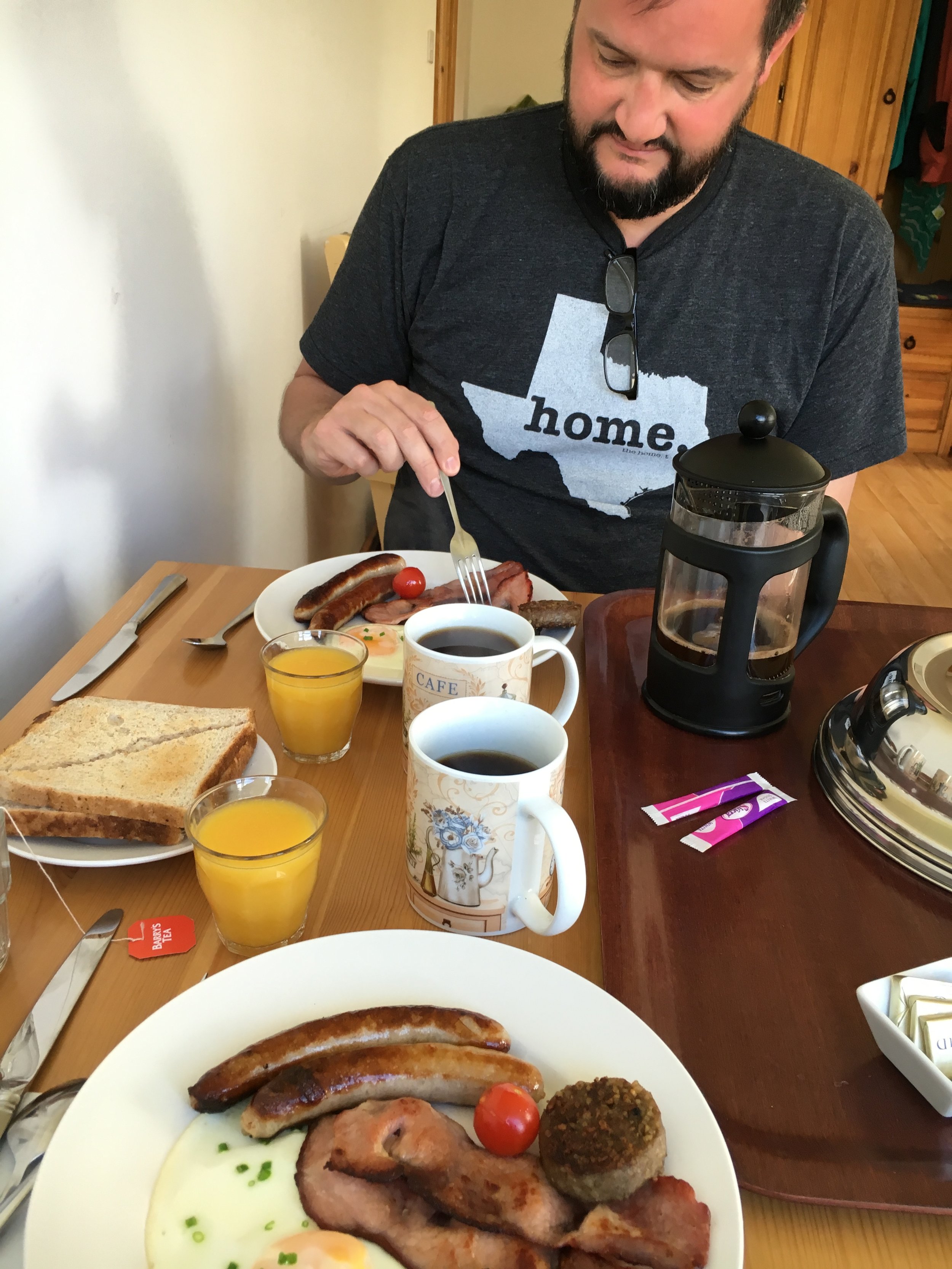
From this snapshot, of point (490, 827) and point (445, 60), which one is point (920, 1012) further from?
point (445, 60)

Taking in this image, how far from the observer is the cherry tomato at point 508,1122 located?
0.53m

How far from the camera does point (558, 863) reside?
65 cm

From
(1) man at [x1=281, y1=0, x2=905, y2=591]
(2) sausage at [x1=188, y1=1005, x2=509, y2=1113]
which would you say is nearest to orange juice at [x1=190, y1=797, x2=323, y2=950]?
(2) sausage at [x1=188, y1=1005, x2=509, y2=1113]

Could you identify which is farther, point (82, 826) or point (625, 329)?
point (625, 329)

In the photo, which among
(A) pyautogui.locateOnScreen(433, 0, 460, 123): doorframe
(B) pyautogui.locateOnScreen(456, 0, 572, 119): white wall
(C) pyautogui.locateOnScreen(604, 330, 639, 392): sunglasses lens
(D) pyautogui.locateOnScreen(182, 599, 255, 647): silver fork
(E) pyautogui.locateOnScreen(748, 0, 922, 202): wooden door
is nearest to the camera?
(D) pyautogui.locateOnScreen(182, 599, 255, 647): silver fork

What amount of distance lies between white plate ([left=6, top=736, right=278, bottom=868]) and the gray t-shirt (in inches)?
38.4

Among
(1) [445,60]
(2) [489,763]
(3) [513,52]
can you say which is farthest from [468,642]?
(3) [513,52]

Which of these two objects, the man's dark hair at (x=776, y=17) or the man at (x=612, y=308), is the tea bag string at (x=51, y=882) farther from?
the man's dark hair at (x=776, y=17)

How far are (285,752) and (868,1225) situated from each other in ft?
2.16

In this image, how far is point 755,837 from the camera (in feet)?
2.81

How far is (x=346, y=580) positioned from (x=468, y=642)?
1.21 feet

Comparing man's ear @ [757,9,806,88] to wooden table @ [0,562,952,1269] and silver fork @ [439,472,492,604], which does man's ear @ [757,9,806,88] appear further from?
wooden table @ [0,562,952,1269]

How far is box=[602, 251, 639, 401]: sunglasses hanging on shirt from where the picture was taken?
4.98ft

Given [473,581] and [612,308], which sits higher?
[612,308]
